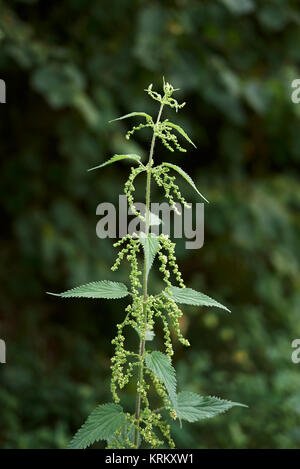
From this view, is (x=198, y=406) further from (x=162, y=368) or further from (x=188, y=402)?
(x=162, y=368)

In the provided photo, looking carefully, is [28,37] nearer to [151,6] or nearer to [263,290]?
[151,6]

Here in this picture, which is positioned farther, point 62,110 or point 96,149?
point 62,110

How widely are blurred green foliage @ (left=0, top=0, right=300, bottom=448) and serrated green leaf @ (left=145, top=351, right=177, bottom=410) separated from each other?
4.73 ft

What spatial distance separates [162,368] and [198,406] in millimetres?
212

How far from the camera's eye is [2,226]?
146 inches

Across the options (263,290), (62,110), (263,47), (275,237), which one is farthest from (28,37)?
(263,290)

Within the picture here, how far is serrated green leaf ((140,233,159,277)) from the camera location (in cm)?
106

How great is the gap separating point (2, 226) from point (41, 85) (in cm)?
131

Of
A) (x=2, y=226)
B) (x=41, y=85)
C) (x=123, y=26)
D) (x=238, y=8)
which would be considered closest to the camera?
(x=41, y=85)

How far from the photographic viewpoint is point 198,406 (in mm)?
1278

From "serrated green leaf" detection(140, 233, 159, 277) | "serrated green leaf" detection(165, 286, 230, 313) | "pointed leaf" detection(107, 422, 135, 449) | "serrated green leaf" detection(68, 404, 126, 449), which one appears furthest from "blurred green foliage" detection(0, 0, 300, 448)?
"serrated green leaf" detection(140, 233, 159, 277)

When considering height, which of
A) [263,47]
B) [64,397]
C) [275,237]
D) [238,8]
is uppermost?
[263,47]

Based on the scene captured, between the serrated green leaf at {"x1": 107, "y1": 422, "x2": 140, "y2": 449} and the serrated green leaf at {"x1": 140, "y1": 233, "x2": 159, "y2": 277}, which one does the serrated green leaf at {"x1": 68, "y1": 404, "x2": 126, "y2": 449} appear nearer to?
the serrated green leaf at {"x1": 107, "y1": 422, "x2": 140, "y2": 449}

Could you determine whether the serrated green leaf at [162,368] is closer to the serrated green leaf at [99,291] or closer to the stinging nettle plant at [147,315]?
the stinging nettle plant at [147,315]
